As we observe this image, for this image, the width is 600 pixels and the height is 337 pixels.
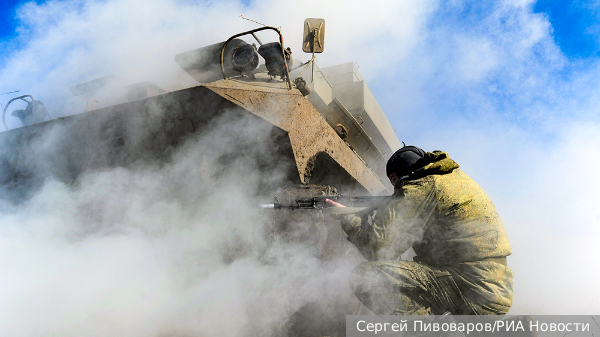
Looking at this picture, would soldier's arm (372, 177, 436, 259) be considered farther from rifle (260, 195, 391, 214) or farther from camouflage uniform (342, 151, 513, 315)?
rifle (260, 195, 391, 214)

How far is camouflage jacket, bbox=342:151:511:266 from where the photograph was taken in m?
2.42

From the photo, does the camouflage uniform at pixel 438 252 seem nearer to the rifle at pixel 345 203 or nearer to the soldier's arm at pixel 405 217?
the soldier's arm at pixel 405 217

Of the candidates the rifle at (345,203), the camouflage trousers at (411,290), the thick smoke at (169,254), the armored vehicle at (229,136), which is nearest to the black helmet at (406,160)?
the rifle at (345,203)

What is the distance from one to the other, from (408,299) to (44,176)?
139 inches

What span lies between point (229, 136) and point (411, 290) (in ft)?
6.06

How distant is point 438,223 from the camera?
8.22 feet

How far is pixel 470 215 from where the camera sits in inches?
96.0

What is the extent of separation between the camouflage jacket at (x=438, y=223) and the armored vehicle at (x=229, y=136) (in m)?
1.00

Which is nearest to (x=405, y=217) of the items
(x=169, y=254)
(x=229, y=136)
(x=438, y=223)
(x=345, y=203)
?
(x=438, y=223)

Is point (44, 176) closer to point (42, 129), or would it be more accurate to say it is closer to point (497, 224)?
point (42, 129)

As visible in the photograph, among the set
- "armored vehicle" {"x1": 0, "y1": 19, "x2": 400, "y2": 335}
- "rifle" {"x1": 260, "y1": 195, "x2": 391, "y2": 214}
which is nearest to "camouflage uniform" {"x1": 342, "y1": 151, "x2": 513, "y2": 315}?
"rifle" {"x1": 260, "y1": 195, "x2": 391, "y2": 214}

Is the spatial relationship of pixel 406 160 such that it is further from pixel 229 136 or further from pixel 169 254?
pixel 169 254

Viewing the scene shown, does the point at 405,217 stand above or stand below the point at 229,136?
below

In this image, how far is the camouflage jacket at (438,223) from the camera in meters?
2.42
